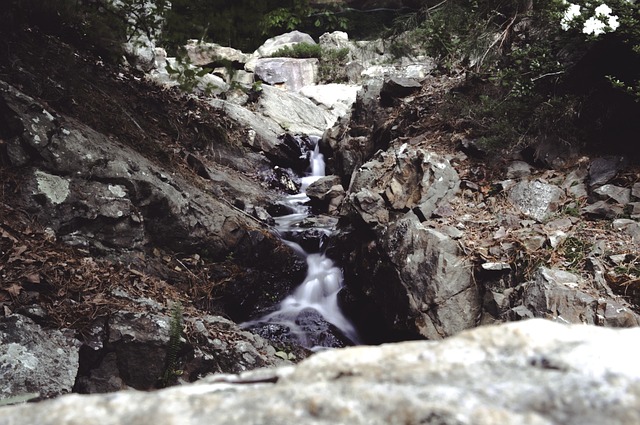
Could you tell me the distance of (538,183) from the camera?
17.4ft

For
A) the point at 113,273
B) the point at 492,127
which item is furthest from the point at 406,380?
the point at 492,127

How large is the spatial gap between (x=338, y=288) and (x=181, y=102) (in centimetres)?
584

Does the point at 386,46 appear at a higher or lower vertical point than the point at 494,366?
higher

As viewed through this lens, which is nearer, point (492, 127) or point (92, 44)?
point (492, 127)

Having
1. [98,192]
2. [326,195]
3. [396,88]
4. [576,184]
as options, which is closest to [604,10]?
[576,184]

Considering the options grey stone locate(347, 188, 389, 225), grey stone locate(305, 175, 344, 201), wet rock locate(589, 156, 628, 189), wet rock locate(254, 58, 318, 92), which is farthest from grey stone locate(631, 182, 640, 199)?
wet rock locate(254, 58, 318, 92)

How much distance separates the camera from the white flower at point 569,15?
4953 millimetres

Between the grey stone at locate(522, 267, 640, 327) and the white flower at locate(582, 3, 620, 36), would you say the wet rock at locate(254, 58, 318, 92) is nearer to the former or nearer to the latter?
the white flower at locate(582, 3, 620, 36)

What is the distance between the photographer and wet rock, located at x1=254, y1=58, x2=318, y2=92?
1986 cm

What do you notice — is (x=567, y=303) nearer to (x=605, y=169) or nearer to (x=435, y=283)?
(x=435, y=283)

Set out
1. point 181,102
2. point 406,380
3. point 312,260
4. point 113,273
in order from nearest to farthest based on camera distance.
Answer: point 406,380
point 113,273
point 312,260
point 181,102

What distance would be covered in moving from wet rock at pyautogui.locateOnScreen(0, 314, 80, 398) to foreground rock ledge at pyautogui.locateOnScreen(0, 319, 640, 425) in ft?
8.32

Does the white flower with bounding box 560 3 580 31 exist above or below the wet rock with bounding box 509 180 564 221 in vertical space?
above

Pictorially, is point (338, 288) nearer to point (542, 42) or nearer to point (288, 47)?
point (542, 42)
